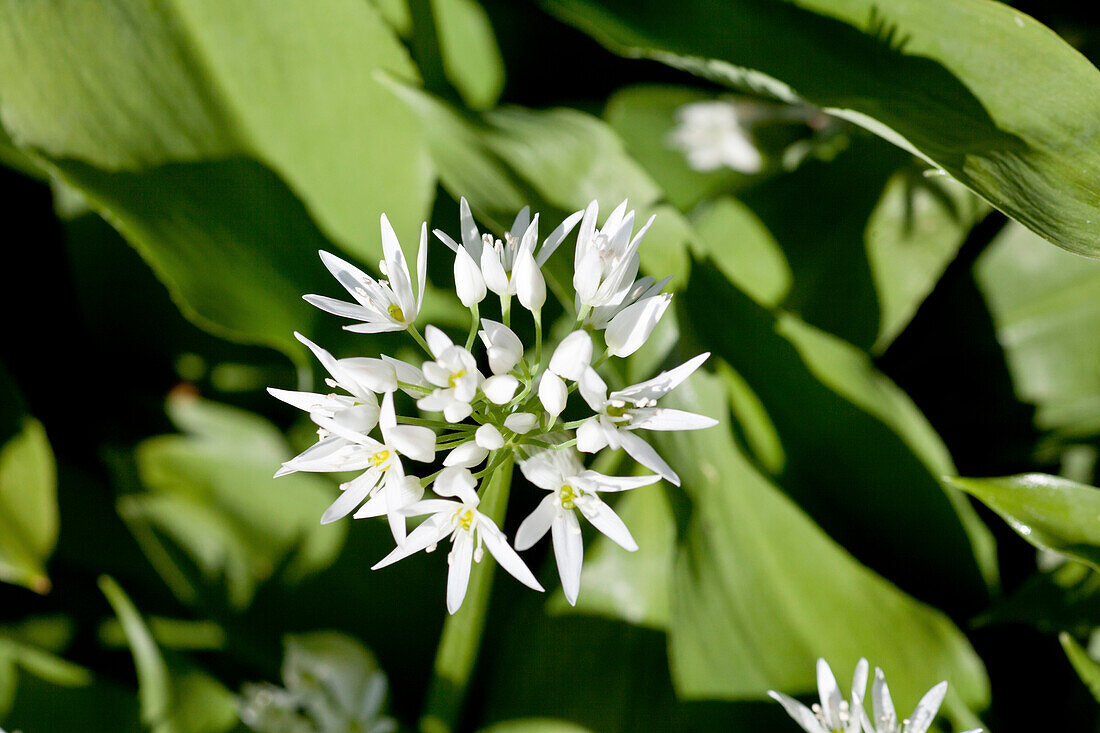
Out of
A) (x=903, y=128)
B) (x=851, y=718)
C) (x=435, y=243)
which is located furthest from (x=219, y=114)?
(x=851, y=718)

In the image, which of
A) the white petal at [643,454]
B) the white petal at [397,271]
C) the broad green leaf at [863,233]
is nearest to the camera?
the white petal at [643,454]

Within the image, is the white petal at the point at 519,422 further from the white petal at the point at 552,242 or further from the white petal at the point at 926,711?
the white petal at the point at 926,711

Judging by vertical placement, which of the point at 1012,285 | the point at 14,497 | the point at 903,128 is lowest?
the point at 14,497

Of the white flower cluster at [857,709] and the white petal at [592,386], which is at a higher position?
the white petal at [592,386]

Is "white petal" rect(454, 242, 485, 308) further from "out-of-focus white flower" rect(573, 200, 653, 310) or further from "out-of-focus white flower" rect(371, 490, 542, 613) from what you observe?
"out-of-focus white flower" rect(371, 490, 542, 613)

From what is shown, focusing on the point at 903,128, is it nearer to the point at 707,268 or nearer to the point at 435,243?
the point at 707,268

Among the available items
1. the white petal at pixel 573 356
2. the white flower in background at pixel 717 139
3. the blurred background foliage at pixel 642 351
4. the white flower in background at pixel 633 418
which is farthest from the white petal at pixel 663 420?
the white flower in background at pixel 717 139

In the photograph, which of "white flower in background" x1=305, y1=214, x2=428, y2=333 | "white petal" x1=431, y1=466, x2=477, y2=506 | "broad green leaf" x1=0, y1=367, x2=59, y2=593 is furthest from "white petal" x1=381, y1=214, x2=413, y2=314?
"broad green leaf" x1=0, y1=367, x2=59, y2=593
